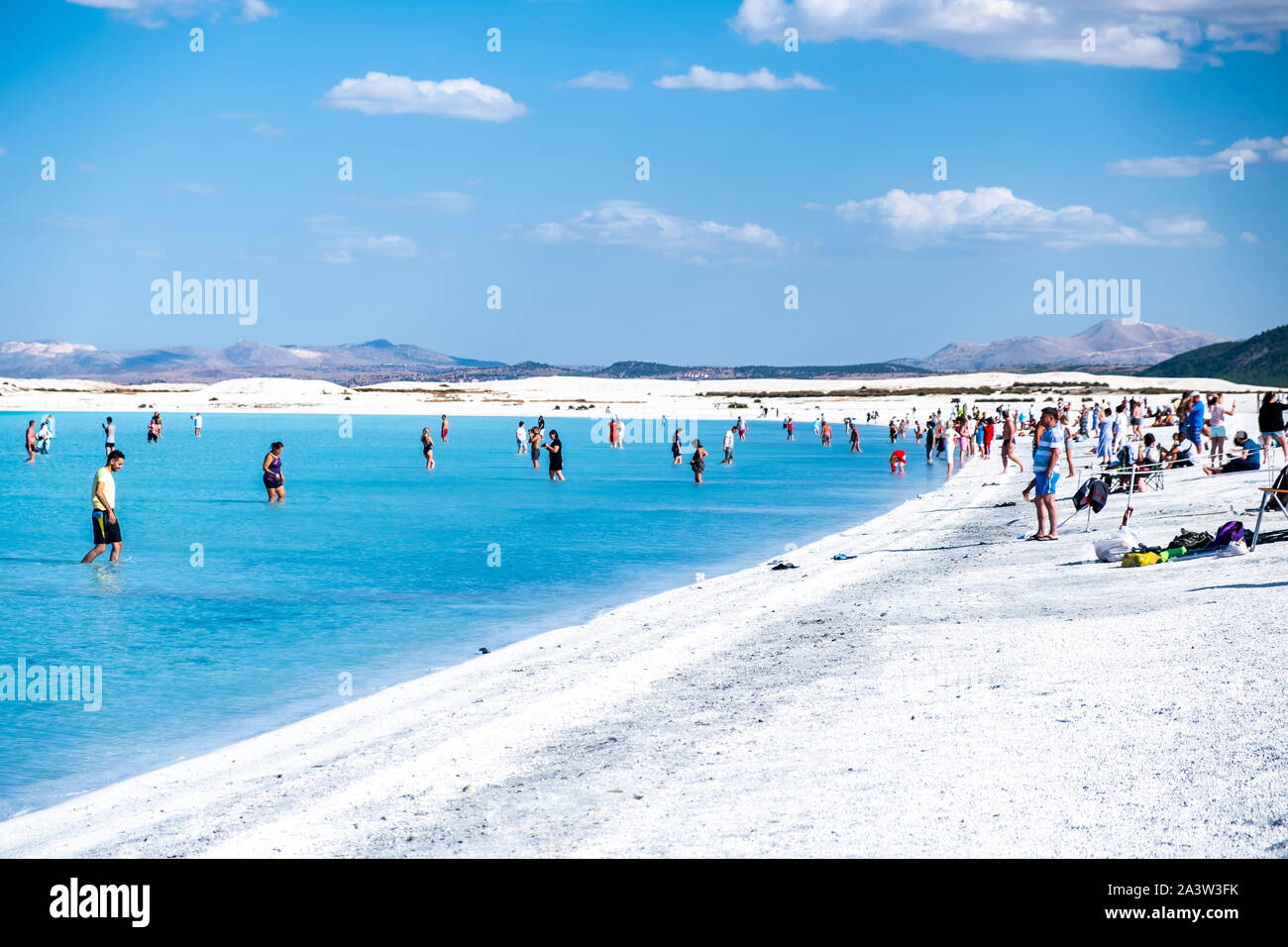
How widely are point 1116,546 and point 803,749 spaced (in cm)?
783

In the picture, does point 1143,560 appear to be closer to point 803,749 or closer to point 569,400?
point 803,749

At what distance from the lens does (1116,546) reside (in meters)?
13.7

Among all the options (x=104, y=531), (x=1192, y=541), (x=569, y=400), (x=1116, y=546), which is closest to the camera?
(x=1192, y=541)

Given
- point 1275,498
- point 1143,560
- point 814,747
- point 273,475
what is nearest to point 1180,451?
point 1275,498

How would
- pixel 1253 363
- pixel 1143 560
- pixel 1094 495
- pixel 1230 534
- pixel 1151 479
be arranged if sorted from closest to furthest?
pixel 1230 534 → pixel 1143 560 → pixel 1094 495 → pixel 1151 479 → pixel 1253 363

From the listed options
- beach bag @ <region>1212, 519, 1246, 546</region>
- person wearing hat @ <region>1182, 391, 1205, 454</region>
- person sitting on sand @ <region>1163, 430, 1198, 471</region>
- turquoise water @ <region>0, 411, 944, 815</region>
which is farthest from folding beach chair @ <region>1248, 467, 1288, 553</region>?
person wearing hat @ <region>1182, 391, 1205, 454</region>

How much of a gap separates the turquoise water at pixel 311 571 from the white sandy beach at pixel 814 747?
1.45 m

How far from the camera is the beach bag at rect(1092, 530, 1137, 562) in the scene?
44.8 ft

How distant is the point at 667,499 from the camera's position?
3175 cm

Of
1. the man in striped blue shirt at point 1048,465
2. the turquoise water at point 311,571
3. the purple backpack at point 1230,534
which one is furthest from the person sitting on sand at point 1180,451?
the purple backpack at point 1230,534

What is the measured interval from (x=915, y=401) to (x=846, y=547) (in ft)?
310
